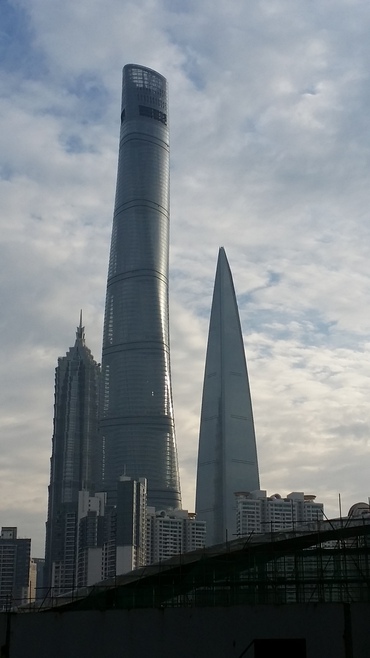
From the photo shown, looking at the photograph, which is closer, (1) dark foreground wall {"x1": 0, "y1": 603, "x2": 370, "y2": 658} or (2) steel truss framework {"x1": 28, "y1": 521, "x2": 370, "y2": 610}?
(1) dark foreground wall {"x1": 0, "y1": 603, "x2": 370, "y2": 658}

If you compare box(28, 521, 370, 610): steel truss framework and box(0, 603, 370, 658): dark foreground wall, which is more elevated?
box(28, 521, 370, 610): steel truss framework

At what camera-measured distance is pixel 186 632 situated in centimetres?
3250

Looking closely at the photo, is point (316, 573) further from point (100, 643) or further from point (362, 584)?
point (100, 643)

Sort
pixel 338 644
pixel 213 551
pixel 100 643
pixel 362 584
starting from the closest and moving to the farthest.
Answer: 1. pixel 338 644
2. pixel 100 643
3. pixel 362 584
4. pixel 213 551

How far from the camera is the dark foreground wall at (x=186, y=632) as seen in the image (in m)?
31.1

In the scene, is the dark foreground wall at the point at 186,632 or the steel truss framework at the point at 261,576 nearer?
the dark foreground wall at the point at 186,632

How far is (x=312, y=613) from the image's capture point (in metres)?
31.6

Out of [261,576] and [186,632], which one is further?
[261,576]

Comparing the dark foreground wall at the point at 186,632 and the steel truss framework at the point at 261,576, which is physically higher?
the steel truss framework at the point at 261,576

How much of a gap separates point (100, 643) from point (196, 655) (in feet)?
11.8

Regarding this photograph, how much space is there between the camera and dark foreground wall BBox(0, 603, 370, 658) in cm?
3108

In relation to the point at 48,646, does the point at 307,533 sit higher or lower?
higher

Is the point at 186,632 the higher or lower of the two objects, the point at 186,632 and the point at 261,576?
the lower

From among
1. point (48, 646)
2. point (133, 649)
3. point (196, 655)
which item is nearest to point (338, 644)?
point (196, 655)
